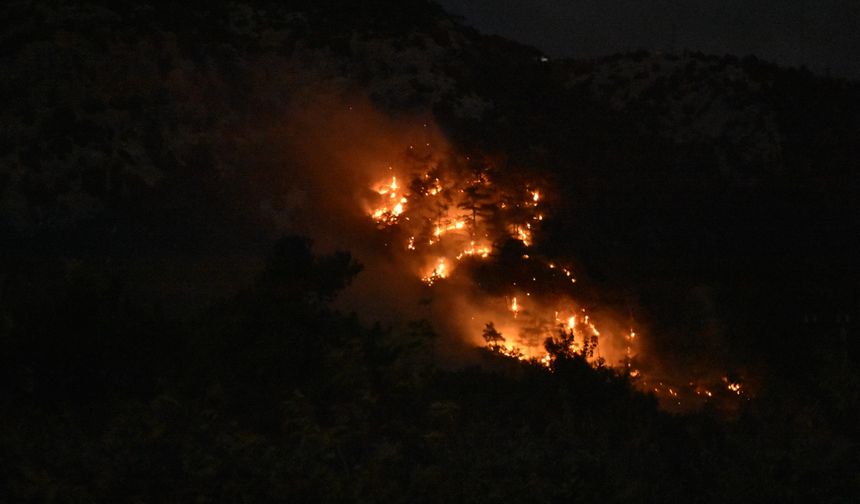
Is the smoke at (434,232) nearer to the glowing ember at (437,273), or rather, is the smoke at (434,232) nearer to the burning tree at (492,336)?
the glowing ember at (437,273)

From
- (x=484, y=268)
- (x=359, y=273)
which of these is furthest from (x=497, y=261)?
(x=359, y=273)

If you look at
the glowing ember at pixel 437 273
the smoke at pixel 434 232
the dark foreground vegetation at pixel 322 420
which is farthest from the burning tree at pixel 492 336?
the dark foreground vegetation at pixel 322 420

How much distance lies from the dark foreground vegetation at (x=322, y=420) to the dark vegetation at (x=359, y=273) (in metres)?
0.03

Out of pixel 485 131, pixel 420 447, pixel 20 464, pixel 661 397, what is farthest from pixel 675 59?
pixel 20 464

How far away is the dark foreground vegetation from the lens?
544cm

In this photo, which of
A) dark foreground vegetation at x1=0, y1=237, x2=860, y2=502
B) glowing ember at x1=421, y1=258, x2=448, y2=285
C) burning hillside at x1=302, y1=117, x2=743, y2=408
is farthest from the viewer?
glowing ember at x1=421, y1=258, x2=448, y2=285

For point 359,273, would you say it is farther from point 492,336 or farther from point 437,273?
point 492,336

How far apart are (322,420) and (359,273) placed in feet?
20.0

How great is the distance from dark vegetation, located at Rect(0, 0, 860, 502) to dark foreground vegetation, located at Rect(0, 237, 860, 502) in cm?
3

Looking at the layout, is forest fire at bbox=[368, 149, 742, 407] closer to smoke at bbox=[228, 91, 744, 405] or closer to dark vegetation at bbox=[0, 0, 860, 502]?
smoke at bbox=[228, 91, 744, 405]

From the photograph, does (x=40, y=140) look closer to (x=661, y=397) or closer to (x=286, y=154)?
(x=286, y=154)

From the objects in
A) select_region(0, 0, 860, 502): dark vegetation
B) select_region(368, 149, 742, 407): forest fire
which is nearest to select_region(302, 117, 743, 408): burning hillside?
select_region(368, 149, 742, 407): forest fire

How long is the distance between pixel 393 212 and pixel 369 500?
32.7 feet

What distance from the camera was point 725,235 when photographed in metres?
15.7
